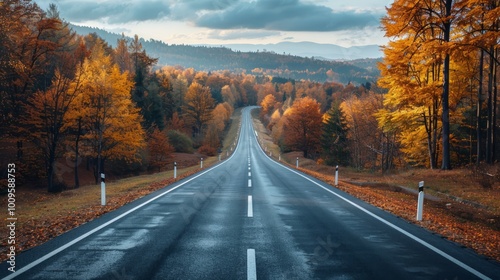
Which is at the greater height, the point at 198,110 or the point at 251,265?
the point at 198,110

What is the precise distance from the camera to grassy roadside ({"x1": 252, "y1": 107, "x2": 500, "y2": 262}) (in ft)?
27.7

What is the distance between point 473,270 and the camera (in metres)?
5.99

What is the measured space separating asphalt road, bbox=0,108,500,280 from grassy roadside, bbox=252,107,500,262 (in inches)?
29.7

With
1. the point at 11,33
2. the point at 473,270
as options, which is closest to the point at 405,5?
the point at 473,270

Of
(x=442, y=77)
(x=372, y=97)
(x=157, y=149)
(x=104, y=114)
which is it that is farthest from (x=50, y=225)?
(x=372, y=97)

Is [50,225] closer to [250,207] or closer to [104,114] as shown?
[250,207]

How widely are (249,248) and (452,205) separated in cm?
1177

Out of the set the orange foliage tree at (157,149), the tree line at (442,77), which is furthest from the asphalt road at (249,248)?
the orange foliage tree at (157,149)

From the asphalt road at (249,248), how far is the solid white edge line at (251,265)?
2 cm

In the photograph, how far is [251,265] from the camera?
598 centimetres

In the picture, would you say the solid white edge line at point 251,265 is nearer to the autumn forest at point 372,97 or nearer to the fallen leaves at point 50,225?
the fallen leaves at point 50,225

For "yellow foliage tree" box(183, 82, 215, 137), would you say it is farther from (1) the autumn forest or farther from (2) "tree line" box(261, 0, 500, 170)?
(2) "tree line" box(261, 0, 500, 170)

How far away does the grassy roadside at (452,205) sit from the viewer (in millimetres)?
8429

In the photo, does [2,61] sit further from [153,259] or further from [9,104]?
[153,259]
